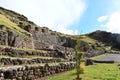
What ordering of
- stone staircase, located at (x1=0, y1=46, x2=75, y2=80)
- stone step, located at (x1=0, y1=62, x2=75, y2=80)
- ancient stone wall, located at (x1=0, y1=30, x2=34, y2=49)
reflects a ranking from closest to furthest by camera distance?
stone step, located at (x1=0, y1=62, x2=75, y2=80) < stone staircase, located at (x1=0, y1=46, x2=75, y2=80) < ancient stone wall, located at (x1=0, y1=30, x2=34, y2=49)

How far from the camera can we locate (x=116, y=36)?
15225cm

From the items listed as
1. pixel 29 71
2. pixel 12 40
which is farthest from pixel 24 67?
pixel 12 40

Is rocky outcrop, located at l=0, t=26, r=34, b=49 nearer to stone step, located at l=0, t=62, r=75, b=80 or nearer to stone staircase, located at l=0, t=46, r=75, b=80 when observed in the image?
stone staircase, located at l=0, t=46, r=75, b=80

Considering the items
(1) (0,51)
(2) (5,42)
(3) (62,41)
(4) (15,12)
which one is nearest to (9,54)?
(1) (0,51)

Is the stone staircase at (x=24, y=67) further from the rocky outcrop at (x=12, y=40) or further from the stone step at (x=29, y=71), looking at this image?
the rocky outcrop at (x=12, y=40)

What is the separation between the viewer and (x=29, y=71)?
2316 centimetres

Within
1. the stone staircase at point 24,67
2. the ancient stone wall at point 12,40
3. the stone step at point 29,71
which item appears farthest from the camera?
the ancient stone wall at point 12,40

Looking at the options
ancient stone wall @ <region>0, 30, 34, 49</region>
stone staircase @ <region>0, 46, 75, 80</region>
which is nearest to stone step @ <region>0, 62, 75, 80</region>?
stone staircase @ <region>0, 46, 75, 80</region>

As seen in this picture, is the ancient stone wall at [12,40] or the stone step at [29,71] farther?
the ancient stone wall at [12,40]

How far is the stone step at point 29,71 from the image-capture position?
19.7 m

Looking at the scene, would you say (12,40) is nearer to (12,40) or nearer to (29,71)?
(12,40)

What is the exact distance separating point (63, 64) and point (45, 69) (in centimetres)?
Answer: 582

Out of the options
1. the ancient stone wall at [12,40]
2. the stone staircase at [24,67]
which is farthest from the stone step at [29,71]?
the ancient stone wall at [12,40]

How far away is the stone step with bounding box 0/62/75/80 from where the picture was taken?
19.7 m
